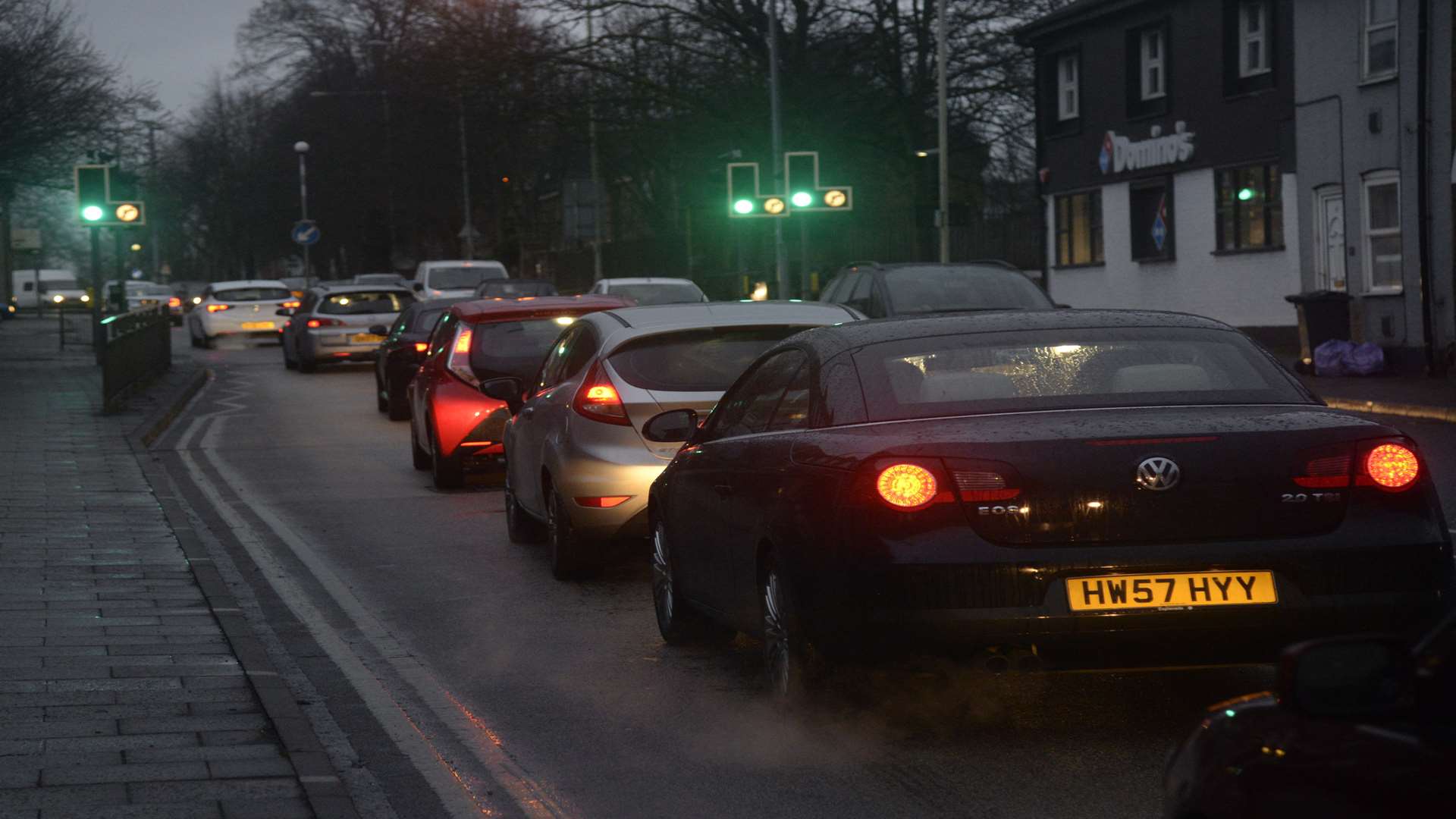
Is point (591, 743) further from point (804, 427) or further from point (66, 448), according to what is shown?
point (66, 448)

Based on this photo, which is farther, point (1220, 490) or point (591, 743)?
point (591, 743)

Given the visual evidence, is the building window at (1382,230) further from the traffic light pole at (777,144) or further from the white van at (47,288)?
the white van at (47,288)

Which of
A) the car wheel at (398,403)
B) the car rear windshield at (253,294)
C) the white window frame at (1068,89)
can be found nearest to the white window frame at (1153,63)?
the white window frame at (1068,89)

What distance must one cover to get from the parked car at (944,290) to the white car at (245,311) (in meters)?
29.4

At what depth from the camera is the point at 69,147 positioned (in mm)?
36688

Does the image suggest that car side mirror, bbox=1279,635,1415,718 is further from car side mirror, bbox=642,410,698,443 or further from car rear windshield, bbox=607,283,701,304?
car rear windshield, bbox=607,283,701,304

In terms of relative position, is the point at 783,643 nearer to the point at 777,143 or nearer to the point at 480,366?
the point at 480,366

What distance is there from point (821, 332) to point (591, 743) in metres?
1.69

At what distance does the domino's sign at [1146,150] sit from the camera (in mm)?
37656

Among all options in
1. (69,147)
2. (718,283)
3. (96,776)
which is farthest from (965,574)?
(718,283)

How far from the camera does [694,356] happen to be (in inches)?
417

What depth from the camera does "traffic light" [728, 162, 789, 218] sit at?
35.6 m

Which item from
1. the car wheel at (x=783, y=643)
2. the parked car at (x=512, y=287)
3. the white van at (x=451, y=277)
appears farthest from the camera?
the white van at (x=451, y=277)

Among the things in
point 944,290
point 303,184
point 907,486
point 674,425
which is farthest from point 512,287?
point 303,184
